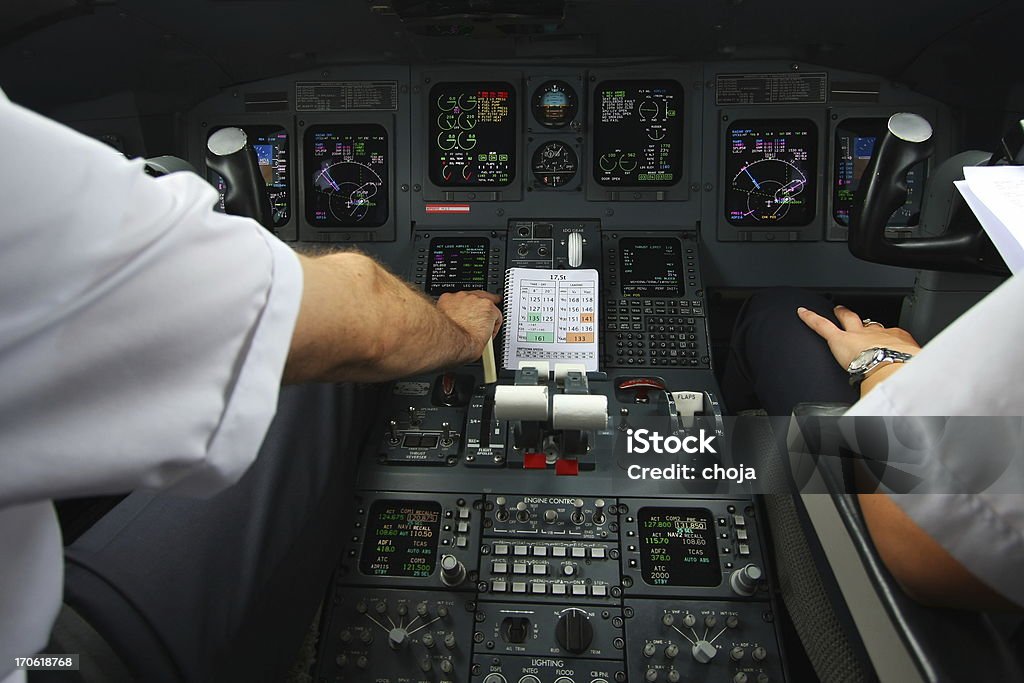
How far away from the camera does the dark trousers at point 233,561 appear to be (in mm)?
930

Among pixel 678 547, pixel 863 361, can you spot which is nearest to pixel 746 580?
pixel 678 547

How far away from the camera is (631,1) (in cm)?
203

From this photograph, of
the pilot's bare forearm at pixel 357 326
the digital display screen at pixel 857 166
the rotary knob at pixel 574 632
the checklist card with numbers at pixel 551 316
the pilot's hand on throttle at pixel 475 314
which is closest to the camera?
the pilot's bare forearm at pixel 357 326

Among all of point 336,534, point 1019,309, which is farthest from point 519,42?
point 1019,309

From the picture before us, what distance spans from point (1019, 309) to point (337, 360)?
72 centimetres

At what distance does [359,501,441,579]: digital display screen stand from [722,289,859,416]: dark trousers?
32.7 inches

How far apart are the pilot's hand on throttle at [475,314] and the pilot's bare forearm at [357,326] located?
0.43 metres

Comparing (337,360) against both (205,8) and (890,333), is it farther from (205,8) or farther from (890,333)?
(205,8)

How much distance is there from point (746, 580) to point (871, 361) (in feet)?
1.69

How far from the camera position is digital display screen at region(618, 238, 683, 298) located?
7.64 feet

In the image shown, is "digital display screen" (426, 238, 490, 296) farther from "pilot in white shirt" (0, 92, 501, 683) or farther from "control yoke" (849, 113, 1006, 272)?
"pilot in white shirt" (0, 92, 501, 683)

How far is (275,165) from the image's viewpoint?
2.68 m

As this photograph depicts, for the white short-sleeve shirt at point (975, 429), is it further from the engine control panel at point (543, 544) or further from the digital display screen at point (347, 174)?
the digital display screen at point (347, 174)

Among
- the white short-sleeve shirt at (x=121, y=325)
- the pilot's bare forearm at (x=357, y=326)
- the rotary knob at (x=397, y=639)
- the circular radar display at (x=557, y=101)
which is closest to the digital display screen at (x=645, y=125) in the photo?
the circular radar display at (x=557, y=101)
